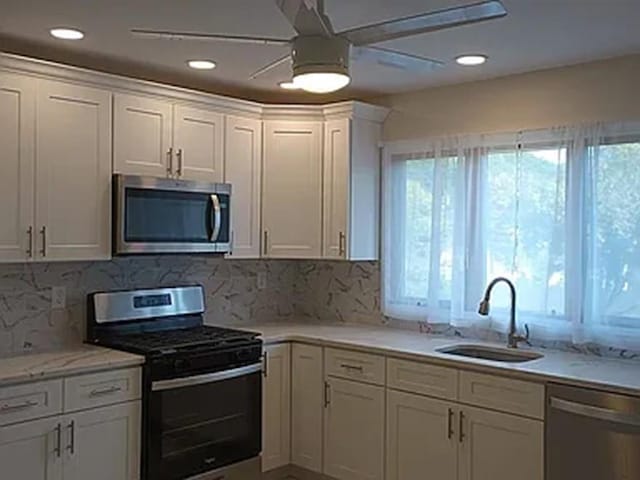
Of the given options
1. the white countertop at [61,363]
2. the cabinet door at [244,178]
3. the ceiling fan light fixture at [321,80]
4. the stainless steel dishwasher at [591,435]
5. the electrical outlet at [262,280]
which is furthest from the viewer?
the electrical outlet at [262,280]

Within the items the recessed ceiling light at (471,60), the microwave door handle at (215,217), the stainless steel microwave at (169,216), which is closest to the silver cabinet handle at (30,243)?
the stainless steel microwave at (169,216)

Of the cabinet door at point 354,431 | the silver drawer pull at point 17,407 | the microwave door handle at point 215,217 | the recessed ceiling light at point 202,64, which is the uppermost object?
the recessed ceiling light at point 202,64

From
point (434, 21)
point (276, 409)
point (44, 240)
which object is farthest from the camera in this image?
point (276, 409)

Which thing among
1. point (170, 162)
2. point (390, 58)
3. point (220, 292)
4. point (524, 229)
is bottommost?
point (220, 292)

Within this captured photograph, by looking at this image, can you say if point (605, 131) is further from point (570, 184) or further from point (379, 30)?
point (379, 30)

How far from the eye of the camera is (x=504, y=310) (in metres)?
4.00

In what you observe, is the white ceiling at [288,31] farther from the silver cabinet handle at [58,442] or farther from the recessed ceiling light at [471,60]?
the silver cabinet handle at [58,442]

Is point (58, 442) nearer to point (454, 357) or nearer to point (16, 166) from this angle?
point (16, 166)

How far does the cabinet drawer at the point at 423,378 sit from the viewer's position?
3.55 m

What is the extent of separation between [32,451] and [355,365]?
1.69 metres

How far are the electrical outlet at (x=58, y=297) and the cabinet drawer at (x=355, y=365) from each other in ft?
4.79

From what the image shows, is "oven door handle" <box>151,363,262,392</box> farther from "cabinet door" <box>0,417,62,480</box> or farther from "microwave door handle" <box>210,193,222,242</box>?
"microwave door handle" <box>210,193,222,242</box>

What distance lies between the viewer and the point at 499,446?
11.0ft

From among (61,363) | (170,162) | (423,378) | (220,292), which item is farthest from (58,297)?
(423,378)
